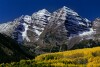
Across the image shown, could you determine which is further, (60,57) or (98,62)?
(60,57)

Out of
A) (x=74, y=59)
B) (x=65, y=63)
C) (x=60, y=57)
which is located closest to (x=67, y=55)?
(x=60, y=57)

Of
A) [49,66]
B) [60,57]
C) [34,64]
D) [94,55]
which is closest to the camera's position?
[49,66]

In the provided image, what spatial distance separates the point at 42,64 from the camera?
13538 centimetres

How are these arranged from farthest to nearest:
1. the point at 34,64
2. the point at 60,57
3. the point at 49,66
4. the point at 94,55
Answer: the point at 60,57 → the point at 94,55 → the point at 34,64 → the point at 49,66

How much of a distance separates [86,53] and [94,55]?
13.7 feet

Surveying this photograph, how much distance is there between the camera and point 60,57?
157m

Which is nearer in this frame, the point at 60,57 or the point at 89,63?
the point at 89,63

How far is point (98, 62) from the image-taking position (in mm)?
131625

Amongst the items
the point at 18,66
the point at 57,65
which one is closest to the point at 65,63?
the point at 57,65

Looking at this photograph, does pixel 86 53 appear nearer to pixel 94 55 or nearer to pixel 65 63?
pixel 94 55

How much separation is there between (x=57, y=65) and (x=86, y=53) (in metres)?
23.2

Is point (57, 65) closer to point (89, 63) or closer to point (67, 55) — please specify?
point (89, 63)

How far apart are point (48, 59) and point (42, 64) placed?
59.4 feet

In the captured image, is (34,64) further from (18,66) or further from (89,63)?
(89,63)
